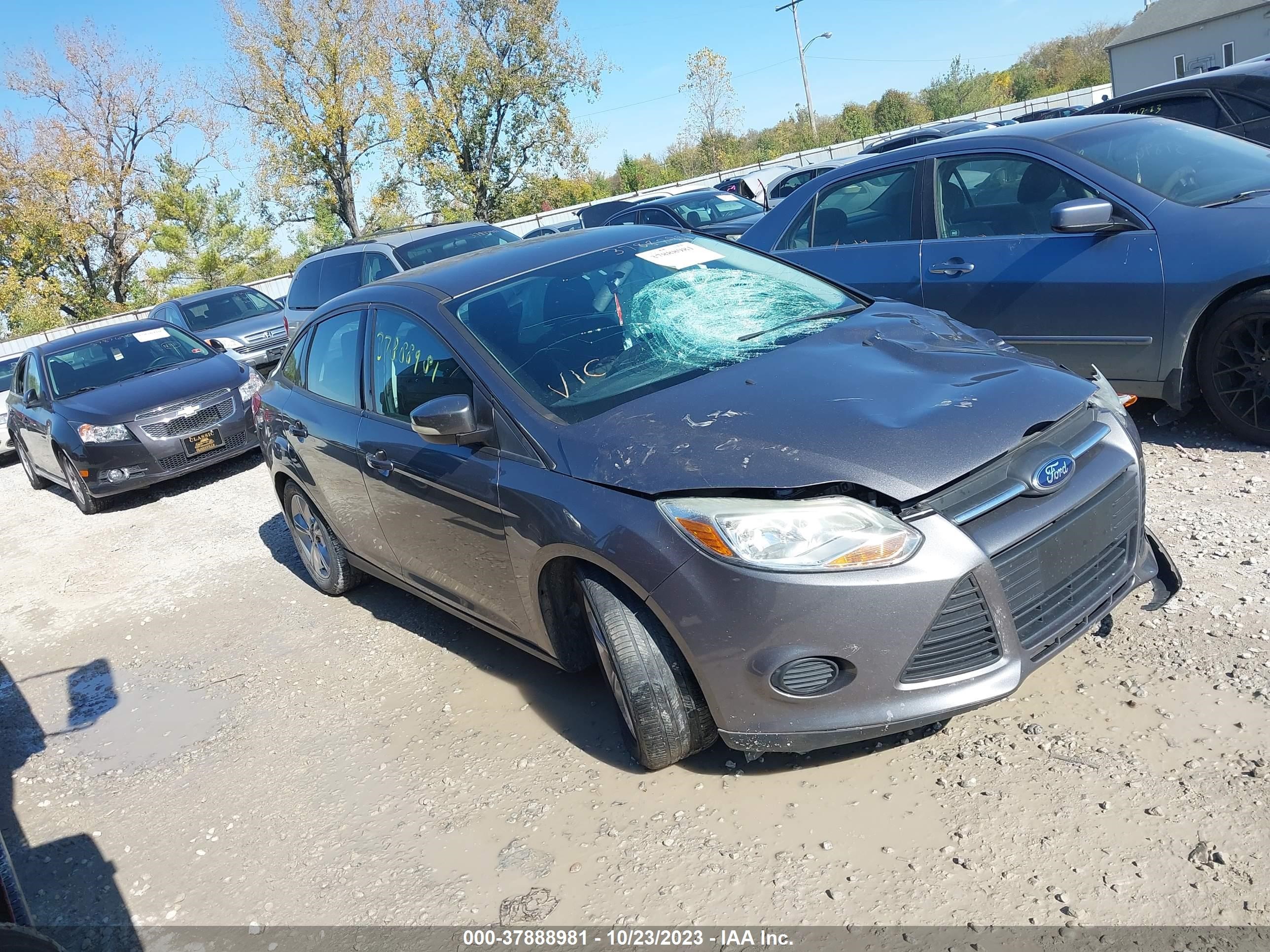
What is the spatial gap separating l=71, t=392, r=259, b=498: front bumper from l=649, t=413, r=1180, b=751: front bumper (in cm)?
736

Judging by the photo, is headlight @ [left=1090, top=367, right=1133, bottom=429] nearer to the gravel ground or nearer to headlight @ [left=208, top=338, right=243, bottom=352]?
the gravel ground

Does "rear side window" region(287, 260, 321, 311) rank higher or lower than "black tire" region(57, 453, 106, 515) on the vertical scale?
higher

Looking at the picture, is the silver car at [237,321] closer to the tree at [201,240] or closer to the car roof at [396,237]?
the car roof at [396,237]

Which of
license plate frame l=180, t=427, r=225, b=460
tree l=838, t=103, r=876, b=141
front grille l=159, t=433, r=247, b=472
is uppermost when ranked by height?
tree l=838, t=103, r=876, b=141

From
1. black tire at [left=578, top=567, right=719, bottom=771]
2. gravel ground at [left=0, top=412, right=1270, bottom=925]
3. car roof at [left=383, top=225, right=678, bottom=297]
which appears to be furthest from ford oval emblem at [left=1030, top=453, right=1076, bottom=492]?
car roof at [left=383, top=225, right=678, bottom=297]

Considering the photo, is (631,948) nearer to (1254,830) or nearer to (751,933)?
(751,933)

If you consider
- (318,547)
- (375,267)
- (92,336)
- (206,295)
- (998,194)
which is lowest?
(318,547)

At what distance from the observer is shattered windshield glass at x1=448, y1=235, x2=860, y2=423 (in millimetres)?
3568

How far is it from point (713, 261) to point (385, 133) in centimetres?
3554

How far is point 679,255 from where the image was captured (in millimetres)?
4355

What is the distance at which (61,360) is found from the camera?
1041cm

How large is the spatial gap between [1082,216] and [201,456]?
7.81 metres

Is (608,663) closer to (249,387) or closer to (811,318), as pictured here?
(811,318)

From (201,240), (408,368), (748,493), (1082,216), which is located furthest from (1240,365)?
(201,240)
